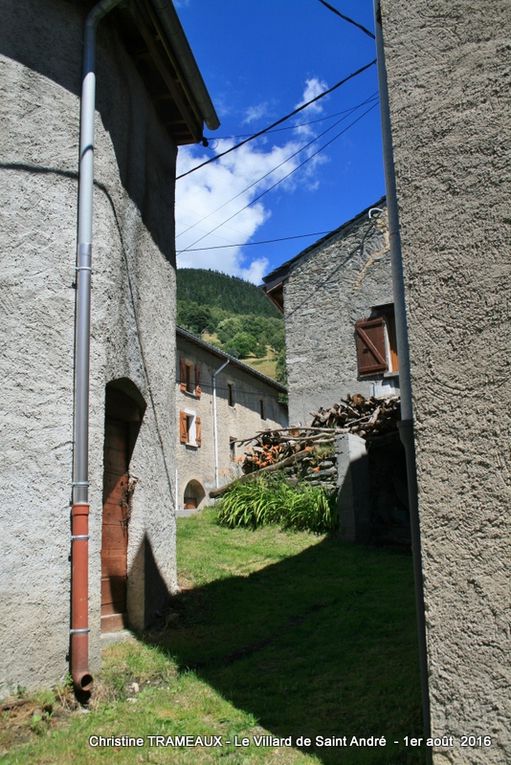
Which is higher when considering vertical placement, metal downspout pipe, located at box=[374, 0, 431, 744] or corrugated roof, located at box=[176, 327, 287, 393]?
corrugated roof, located at box=[176, 327, 287, 393]

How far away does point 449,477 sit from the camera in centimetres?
300

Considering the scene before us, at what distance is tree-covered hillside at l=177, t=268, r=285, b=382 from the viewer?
212ft

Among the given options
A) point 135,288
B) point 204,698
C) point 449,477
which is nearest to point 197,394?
point 135,288

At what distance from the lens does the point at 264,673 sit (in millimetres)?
5062

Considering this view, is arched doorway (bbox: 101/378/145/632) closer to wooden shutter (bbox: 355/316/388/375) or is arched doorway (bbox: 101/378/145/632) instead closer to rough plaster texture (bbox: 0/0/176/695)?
rough plaster texture (bbox: 0/0/176/695)

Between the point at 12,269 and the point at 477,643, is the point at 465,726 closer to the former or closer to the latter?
the point at 477,643

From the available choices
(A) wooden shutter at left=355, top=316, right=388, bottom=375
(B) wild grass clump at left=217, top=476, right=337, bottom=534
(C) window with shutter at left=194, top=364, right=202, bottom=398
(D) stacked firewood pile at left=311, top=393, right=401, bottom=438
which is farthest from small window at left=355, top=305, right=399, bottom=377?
(C) window with shutter at left=194, top=364, right=202, bottom=398

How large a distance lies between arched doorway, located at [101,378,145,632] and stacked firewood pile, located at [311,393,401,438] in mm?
6011

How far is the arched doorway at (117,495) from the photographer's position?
596 cm

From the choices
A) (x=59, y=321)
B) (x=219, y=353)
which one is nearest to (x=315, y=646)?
(x=59, y=321)

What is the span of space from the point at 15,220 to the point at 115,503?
261 centimetres

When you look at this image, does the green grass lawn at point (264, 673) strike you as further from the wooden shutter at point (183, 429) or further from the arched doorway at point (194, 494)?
the arched doorway at point (194, 494)

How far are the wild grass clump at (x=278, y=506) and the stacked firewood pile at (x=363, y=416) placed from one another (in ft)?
4.58

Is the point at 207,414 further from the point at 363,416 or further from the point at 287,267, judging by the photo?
the point at 363,416
